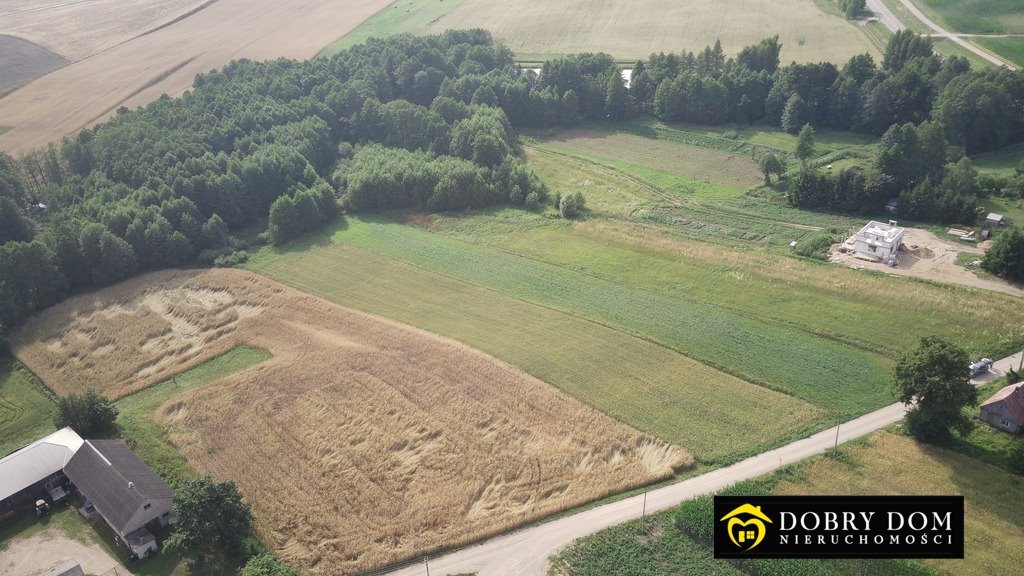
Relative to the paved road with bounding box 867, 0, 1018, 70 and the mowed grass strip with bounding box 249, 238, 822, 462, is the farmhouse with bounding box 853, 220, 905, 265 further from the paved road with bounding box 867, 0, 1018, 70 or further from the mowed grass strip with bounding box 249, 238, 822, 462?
the paved road with bounding box 867, 0, 1018, 70

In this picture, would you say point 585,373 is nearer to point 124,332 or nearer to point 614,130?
point 124,332

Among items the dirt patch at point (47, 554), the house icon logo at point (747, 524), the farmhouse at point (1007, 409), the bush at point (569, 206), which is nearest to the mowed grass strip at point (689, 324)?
the farmhouse at point (1007, 409)

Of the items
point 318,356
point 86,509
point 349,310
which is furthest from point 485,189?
point 86,509

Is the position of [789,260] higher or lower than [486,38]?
lower

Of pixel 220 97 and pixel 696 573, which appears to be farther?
pixel 220 97

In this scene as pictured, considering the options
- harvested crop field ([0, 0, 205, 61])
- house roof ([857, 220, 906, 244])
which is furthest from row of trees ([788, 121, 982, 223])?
harvested crop field ([0, 0, 205, 61])

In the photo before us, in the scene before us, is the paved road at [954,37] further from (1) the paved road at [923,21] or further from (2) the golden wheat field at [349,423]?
(2) the golden wheat field at [349,423]
